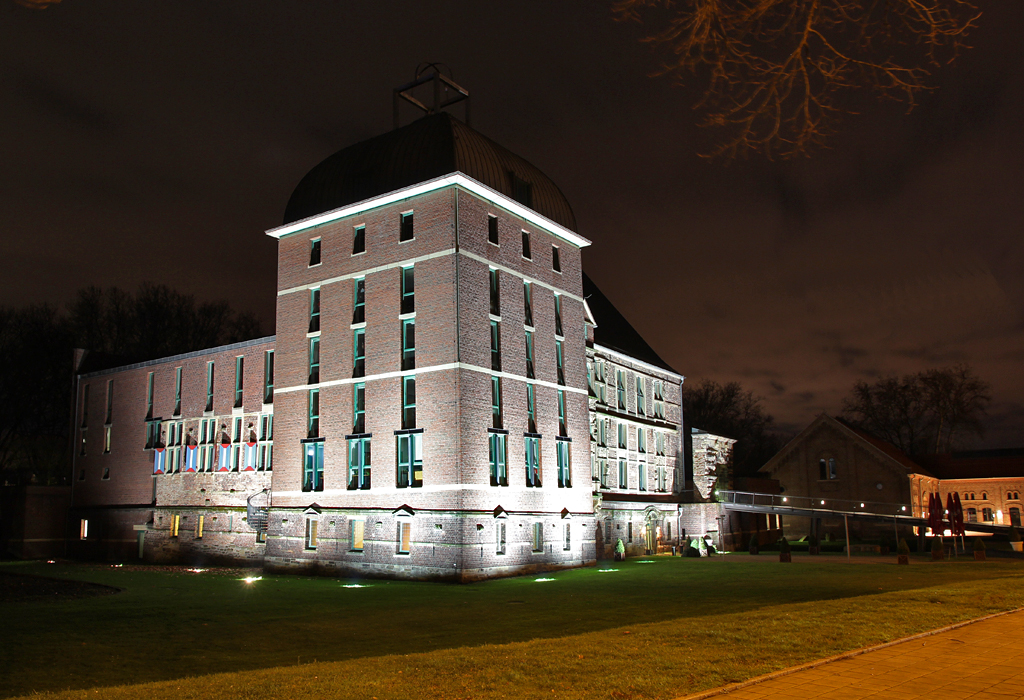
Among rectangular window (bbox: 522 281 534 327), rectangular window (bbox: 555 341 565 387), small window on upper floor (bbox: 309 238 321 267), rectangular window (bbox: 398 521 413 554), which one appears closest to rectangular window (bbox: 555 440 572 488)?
rectangular window (bbox: 555 341 565 387)

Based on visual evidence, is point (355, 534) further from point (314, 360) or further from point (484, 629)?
point (484, 629)

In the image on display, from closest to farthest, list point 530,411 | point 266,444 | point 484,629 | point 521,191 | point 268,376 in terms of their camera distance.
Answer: point 484,629
point 530,411
point 521,191
point 266,444
point 268,376

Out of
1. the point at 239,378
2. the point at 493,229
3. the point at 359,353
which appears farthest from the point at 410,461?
the point at 239,378

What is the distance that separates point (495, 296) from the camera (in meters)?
34.8

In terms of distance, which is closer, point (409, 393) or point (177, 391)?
point (409, 393)

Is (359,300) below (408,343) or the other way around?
the other way around

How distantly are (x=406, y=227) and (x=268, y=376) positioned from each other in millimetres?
12719

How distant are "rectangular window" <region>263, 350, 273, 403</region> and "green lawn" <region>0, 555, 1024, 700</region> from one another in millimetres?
13720

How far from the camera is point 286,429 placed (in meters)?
37.1

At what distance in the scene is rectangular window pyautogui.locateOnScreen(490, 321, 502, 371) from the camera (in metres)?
33.9

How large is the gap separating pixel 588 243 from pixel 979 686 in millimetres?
34119

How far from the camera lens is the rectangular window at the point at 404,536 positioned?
104 ft

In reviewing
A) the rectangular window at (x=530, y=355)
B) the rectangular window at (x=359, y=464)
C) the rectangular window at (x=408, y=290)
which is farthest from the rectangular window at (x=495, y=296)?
the rectangular window at (x=359, y=464)

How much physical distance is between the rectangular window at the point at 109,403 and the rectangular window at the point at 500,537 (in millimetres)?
30653
